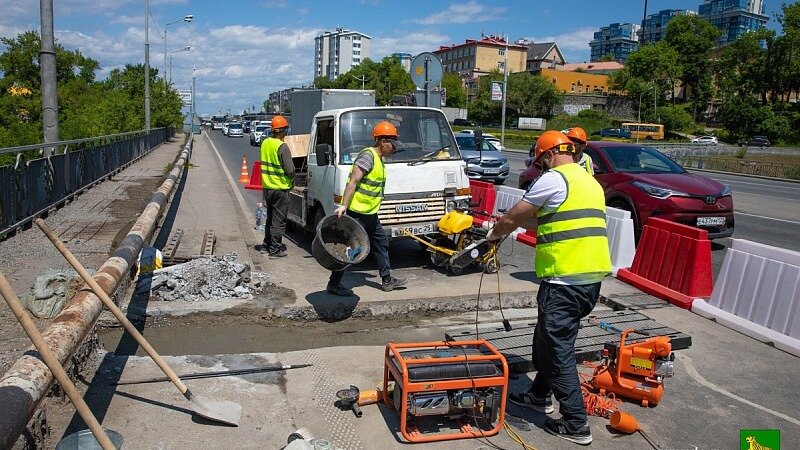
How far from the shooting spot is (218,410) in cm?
432

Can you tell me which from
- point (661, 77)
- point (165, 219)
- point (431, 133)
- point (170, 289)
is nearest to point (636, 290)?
point (431, 133)

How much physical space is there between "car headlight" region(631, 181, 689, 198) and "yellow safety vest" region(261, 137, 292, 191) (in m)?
5.70

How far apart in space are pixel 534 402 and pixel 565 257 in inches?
45.6

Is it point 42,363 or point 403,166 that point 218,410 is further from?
point 403,166

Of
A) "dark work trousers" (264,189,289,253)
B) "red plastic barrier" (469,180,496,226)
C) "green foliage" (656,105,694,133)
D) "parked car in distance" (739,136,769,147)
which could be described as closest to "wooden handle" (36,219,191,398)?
"dark work trousers" (264,189,289,253)

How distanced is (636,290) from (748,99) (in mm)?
77453

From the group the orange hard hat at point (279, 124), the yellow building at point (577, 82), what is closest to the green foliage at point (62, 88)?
the orange hard hat at point (279, 124)

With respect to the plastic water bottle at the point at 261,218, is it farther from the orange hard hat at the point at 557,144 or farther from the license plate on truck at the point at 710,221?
the orange hard hat at the point at 557,144

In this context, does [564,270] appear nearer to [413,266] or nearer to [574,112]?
[413,266]

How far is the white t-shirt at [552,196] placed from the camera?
4.10 metres

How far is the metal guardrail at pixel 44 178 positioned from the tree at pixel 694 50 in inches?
3330

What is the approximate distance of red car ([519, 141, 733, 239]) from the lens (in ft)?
33.1

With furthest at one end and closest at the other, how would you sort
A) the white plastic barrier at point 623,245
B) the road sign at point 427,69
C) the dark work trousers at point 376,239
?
the road sign at point 427,69 < the white plastic barrier at point 623,245 < the dark work trousers at point 376,239

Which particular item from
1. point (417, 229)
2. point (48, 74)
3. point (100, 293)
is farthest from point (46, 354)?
point (48, 74)
